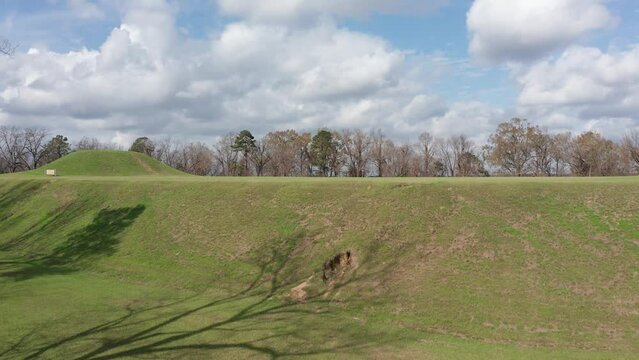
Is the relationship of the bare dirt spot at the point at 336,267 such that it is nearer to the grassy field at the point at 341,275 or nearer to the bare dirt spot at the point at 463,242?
the grassy field at the point at 341,275

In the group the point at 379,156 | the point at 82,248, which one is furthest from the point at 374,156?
the point at 82,248

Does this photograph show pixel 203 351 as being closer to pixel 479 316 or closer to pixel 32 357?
pixel 32 357

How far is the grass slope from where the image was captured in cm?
1249

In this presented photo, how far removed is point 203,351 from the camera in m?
11.9

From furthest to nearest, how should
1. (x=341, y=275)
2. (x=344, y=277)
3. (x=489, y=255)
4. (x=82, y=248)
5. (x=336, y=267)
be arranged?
(x=82, y=248) → (x=336, y=267) → (x=341, y=275) → (x=344, y=277) → (x=489, y=255)

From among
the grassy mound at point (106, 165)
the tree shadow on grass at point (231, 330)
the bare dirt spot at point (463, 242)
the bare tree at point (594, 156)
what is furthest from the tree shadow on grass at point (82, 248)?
the bare tree at point (594, 156)

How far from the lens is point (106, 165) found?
49.8m

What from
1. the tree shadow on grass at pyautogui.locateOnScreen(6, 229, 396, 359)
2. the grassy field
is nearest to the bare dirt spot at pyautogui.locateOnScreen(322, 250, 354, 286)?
the grassy field

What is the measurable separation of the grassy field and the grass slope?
6cm

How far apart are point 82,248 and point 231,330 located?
43.8 feet

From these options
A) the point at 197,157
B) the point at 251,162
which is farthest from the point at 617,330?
the point at 197,157

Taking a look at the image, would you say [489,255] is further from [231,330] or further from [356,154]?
[356,154]

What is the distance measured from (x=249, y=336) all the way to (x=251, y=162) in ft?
244

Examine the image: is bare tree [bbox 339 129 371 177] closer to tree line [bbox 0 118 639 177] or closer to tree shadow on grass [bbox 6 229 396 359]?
tree line [bbox 0 118 639 177]
